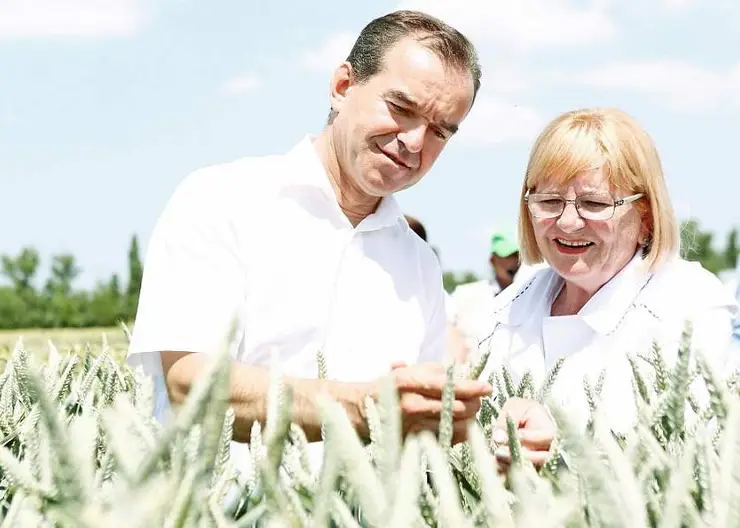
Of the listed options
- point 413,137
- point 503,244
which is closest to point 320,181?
point 413,137

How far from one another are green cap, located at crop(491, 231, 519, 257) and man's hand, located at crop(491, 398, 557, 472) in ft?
21.5

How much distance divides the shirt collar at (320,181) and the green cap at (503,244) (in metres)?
5.32

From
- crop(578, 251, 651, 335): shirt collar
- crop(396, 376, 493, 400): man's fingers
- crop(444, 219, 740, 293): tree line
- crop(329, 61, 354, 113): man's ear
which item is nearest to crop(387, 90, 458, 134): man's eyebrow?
crop(329, 61, 354, 113): man's ear

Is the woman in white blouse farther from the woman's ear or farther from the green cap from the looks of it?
the green cap

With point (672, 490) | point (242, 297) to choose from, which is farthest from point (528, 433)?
point (242, 297)

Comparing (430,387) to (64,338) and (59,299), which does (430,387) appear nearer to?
(64,338)

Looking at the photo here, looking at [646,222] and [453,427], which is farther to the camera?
[646,222]

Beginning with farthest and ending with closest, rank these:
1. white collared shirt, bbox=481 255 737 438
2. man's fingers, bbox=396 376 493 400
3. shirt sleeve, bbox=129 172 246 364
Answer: white collared shirt, bbox=481 255 737 438
shirt sleeve, bbox=129 172 246 364
man's fingers, bbox=396 376 493 400

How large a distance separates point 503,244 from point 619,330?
5.77 meters

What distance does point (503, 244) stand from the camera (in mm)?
8289

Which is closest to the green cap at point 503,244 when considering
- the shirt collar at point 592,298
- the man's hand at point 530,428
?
the shirt collar at point 592,298

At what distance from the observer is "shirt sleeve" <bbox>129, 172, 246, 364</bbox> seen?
2.13 metres

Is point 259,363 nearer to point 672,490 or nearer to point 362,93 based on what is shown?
point 362,93

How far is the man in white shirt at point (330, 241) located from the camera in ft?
7.33
